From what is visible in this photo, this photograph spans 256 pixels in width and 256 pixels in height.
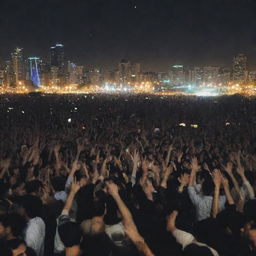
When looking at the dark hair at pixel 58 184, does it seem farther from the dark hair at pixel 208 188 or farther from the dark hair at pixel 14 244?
the dark hair at pixel 14 244

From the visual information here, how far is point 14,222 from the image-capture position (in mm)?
3887

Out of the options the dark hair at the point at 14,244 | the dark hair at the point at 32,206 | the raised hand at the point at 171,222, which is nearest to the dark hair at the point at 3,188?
the dark hair at the point at 32,206

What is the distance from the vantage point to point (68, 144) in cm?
1173

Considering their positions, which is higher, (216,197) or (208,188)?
(216,197)

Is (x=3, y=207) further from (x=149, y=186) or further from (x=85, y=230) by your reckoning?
(x=149, y=186)

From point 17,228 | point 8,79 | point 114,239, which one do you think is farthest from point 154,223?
point 8,79

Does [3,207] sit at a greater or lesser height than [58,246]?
greater

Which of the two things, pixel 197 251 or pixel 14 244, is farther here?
pixel 14 244

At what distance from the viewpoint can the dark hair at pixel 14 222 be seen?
3.87 m

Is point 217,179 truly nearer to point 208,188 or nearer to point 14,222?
point 208,188

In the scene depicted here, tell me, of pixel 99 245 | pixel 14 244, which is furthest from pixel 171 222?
pixel 14 244

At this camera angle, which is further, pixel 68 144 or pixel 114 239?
pixel 68 144

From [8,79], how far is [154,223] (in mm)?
183606

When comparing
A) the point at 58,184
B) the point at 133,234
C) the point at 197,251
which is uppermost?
the point at 133,234
